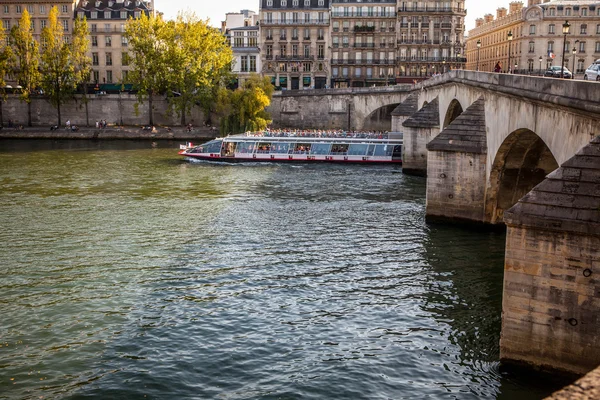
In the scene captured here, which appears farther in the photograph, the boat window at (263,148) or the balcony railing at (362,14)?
the balcony railing at (362,14)

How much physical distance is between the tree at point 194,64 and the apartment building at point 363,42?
767 inches

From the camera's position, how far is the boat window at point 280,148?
63900 mm

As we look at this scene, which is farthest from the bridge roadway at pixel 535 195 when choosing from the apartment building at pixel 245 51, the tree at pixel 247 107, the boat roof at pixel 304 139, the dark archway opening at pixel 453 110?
the apartment building at pixel 245 51

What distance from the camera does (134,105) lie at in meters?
88.8

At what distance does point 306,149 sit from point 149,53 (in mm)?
29963

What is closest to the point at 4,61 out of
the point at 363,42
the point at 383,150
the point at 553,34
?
the point at 363,42

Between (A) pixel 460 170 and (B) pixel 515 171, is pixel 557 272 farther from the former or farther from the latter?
(A) pixel 460 170

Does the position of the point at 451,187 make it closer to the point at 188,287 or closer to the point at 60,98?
the point at 188,287

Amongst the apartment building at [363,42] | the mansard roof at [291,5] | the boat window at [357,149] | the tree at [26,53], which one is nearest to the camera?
the boat window at [357,149]

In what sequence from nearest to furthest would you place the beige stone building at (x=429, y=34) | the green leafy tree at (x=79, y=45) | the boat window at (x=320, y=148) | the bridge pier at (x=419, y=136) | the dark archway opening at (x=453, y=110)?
the dark archway opening at (x=453, y=110)
the bridge pier at (x=419, y=136)
the boat window at (x=320, y=148)
the green leafy tree at (x=79, y=45)
the beige stone building at (x=429, y=34)

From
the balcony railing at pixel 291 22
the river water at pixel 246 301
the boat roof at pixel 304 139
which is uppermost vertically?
the balcony railing at pixel 291 22

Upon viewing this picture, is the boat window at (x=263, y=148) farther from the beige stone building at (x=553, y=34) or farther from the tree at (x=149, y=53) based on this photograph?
the beige stone building at (x=553, y=34)

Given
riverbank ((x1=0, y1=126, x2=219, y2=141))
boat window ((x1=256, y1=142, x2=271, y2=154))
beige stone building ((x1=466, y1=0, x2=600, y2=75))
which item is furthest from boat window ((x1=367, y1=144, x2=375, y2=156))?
beige stone building ((x1=466, y1=0, x2=600, y2=75))

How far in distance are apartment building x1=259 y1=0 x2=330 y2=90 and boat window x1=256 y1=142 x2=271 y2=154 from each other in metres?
39.7
